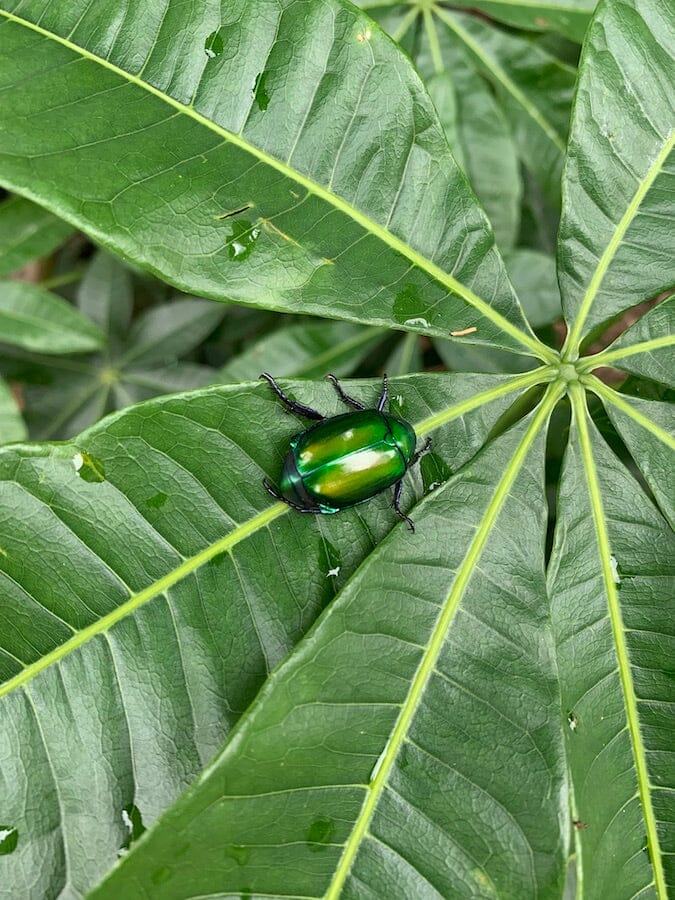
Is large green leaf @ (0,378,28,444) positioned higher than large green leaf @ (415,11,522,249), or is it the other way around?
large green leaf @ (415,11,522,249)

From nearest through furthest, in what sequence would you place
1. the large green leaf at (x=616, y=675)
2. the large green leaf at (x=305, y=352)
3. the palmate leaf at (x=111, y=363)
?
the large green leaf at (x=616, y=675) < the large green leaf at (x=305, y=352) < the palmate leaf at (x=111, y=363)

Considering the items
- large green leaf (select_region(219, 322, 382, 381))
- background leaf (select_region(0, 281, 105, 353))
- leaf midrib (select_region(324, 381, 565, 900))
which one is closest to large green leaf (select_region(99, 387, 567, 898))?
leaf midrib (select_region(324, 381, 565, 900))

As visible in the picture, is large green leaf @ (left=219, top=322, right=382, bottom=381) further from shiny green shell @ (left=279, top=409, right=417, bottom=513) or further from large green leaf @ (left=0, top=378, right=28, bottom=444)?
shiny green shell @ (left=279, top=409, right=417, bottom=513)

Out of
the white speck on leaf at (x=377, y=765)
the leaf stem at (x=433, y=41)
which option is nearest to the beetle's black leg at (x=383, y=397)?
the white speck on leaf at (x=377, y=765)

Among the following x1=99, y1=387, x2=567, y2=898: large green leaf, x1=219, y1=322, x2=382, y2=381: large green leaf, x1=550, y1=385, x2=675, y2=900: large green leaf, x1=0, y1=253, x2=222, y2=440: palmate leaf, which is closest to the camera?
x1=99, y1=387, x2=567, y2=898: large green leaf

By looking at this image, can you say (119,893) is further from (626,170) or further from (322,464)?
(626,170)

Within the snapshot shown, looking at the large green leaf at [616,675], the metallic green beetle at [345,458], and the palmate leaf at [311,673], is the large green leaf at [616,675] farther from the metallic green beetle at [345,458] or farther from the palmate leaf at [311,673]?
the metallic green beetle at [345,458]

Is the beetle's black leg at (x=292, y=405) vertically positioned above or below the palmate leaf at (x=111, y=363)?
below
